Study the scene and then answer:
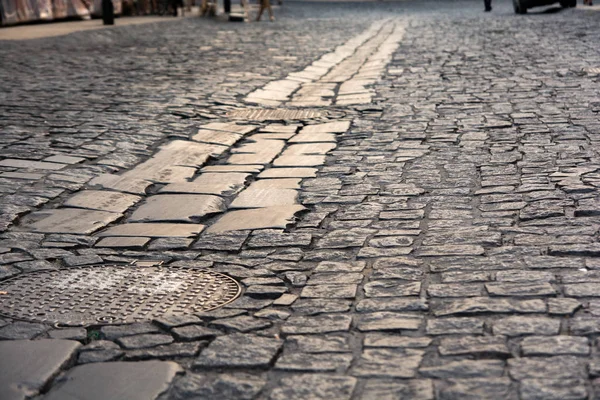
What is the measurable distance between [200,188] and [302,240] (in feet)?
4.42

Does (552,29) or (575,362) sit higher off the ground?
(575,362)

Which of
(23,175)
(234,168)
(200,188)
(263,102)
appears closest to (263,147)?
(234,168)

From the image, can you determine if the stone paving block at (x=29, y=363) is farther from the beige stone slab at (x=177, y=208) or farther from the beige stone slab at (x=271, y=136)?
the beige stone slab at (x=271, y=136)

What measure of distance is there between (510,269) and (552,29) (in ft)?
47.5

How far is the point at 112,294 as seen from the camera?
12.1ft

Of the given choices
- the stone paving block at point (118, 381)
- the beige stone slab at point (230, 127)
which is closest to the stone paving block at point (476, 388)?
the stone paving block at point (118, 381)

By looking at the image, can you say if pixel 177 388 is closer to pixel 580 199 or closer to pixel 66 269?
pixel 66 269

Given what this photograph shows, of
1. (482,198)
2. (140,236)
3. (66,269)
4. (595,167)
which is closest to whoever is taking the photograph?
(66,269)

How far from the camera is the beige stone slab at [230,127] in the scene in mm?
7680

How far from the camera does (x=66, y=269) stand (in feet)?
13.3

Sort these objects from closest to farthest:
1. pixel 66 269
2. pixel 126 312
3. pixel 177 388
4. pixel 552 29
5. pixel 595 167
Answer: pixel 177 388, pixel 126 312, pixel 66 269, pixel 595 167, pixel 552 29

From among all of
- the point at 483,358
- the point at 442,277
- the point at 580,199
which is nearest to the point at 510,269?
the point at 442,277

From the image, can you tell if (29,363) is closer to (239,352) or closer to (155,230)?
(239,352)

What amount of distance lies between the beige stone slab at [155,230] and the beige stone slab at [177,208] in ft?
0.37
